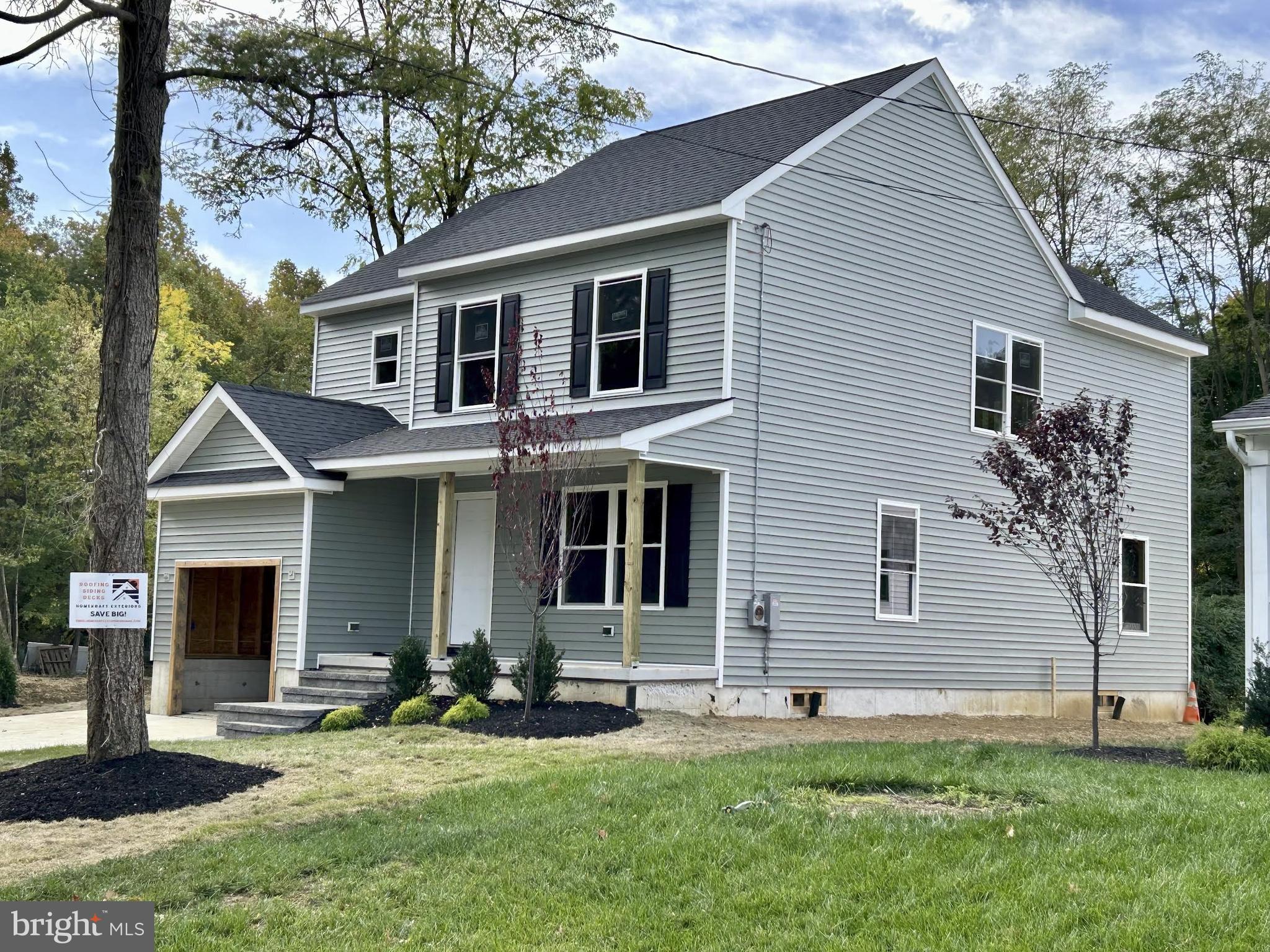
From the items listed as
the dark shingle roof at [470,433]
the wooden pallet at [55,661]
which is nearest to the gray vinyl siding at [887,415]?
the dark shingle roof at [470,433]

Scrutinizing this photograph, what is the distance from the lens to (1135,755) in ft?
37.0

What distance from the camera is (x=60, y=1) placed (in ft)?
35.7

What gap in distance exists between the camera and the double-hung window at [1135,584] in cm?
2030

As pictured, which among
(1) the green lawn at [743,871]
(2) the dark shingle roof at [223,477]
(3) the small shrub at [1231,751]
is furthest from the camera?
(2) the dark shingle roof at [223,477]

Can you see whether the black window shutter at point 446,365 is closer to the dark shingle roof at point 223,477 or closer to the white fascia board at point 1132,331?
the dark shingle roof at point 223,477

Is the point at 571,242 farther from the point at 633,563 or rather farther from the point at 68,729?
the point at 68,729

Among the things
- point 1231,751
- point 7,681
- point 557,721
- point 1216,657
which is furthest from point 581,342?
point 1216,657

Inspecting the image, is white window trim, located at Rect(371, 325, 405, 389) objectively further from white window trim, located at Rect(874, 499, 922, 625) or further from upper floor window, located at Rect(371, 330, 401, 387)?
white window trim, located at Rect(874, 499, 922, 625)

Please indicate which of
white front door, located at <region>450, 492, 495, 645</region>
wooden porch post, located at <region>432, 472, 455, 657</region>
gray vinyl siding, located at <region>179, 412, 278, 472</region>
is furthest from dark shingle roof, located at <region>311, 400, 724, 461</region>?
gray vinyl siding, located at <region>179, 412, 278, 472</region>

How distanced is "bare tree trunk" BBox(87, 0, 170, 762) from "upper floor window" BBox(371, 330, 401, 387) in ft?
31.2

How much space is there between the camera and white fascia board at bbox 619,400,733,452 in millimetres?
13695

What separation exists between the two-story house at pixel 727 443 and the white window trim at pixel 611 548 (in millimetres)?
39

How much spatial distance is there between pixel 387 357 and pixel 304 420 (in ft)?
7.86

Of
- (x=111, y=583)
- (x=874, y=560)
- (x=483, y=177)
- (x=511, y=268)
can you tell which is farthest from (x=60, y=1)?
(x=483, y=177)
